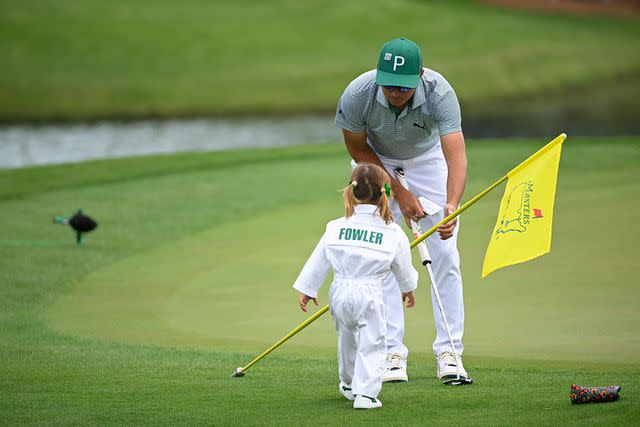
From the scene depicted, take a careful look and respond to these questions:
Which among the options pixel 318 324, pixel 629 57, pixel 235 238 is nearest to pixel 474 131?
pixel 629 57

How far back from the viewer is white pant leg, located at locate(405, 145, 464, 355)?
18.7ft

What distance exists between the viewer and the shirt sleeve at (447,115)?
18.0 ft

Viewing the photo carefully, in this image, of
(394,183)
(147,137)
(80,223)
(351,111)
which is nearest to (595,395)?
(394,183)

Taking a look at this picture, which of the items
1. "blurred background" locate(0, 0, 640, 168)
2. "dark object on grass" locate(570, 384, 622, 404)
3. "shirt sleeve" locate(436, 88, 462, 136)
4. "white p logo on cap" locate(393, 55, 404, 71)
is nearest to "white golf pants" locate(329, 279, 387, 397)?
"dark object on grass" locate(570, 384, 622, 404)

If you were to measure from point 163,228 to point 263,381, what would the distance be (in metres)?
4.93

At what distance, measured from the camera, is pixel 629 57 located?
2777 cm

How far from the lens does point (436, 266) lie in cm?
579

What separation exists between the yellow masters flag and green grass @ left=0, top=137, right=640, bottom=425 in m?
0.57

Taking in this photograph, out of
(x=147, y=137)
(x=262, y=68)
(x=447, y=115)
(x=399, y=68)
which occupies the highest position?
(x=262, y=68)

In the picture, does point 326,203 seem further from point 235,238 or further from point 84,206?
point 84,206

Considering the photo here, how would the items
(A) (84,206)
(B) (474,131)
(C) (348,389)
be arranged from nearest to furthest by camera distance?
(C) (348,389)
(A) (84,206)
(B) (474,131)

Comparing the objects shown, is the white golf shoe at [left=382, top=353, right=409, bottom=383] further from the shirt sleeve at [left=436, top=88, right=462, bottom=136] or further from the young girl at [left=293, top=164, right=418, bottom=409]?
the shirt sleeve at [left=436, top=88, right=462, bottom=136]

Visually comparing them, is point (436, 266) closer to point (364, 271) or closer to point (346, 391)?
point (364, 271)

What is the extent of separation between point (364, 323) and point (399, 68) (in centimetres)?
120
